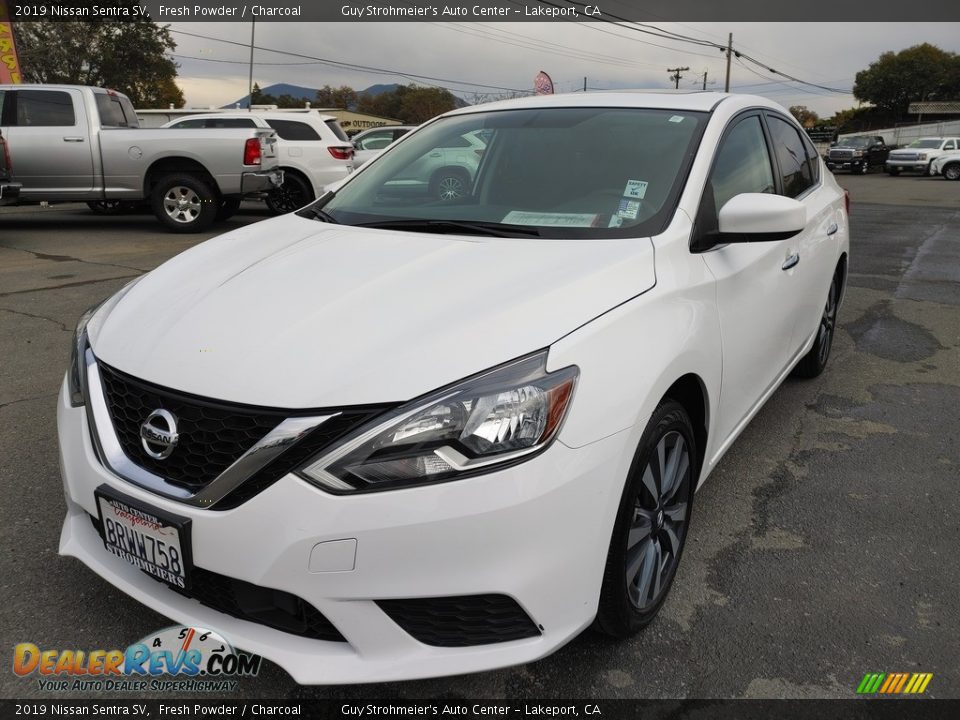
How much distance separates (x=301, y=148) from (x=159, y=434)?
1109 centimetres

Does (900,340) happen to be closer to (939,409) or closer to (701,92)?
(939,409)

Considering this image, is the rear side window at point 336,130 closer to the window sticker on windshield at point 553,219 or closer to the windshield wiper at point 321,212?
the windshield wiper at point 321,212

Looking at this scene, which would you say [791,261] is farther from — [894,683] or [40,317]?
[40,317]

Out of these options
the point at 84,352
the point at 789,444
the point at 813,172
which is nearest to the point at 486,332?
the point at 84,352

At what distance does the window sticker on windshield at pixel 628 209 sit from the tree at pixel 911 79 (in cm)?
9613

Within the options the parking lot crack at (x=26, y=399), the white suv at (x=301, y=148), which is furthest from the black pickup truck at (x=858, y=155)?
the parking lot crack at (x=26, y=399)

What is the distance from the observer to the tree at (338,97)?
3388 inches

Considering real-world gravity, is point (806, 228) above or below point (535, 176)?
below

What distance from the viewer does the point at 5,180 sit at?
9586 millimetres

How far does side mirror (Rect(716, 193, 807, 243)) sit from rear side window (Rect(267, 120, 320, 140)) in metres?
10.9

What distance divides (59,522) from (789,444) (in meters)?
3.23

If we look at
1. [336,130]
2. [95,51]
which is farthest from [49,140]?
[95,51]

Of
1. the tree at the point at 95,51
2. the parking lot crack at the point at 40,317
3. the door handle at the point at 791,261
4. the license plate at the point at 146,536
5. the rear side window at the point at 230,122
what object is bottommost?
the parking lot crack at the point at 40,317

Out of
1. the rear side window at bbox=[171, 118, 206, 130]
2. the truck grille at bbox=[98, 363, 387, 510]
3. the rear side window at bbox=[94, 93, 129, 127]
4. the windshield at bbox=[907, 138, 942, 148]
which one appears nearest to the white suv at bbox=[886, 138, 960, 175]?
the windshield at bbox=[907, 138, 942, 148]
